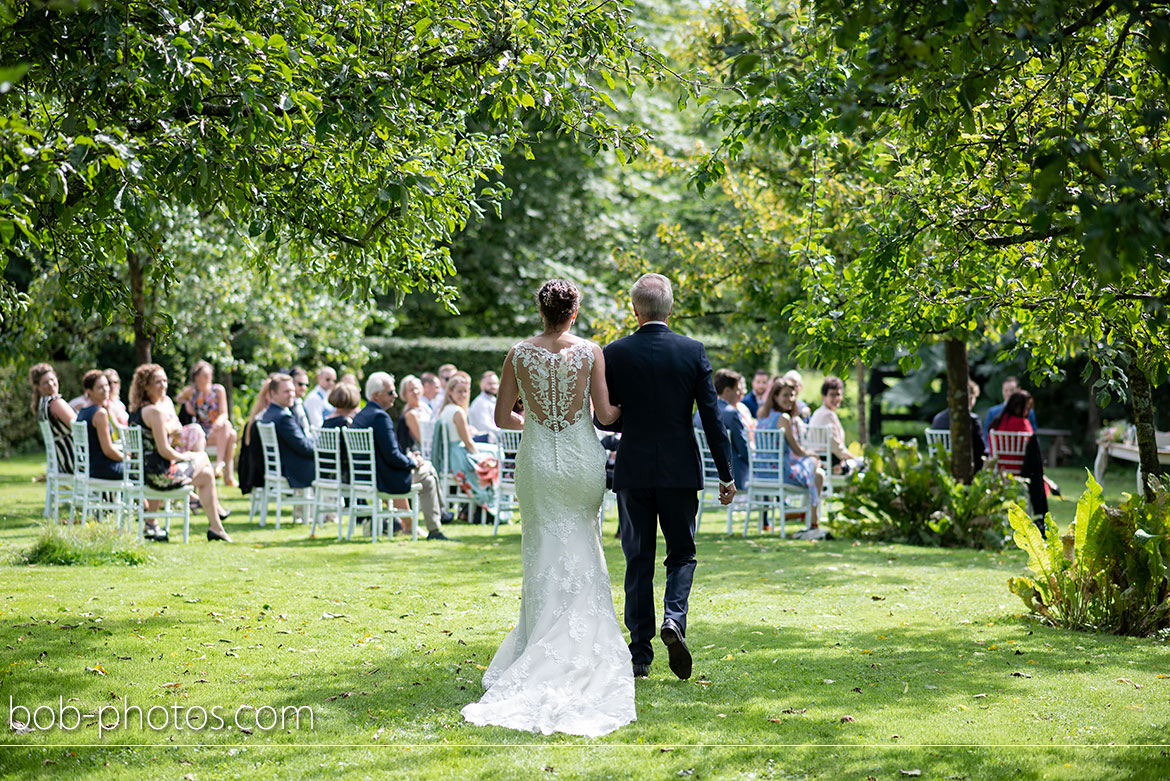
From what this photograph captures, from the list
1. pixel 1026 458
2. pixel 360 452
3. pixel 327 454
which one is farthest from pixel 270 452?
pixel 1026 458

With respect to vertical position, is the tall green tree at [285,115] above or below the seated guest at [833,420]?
above

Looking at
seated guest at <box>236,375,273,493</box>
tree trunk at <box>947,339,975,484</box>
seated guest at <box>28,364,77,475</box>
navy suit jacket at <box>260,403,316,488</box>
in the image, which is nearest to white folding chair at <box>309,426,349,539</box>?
navy suit jacket at <box>260,403,316,488</box>

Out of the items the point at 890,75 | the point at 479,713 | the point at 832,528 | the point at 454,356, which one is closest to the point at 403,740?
the point at 479,713

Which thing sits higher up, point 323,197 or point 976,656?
point 323,197

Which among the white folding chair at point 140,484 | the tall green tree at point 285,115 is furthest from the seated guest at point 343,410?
the tall green tree at point 285,115

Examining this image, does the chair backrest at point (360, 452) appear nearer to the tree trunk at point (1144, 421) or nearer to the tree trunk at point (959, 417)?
the tree trunk at point (959, 417)

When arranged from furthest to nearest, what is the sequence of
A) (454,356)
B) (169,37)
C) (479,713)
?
(454,356) < (479,713) < (169,37)

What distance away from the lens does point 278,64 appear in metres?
4.88

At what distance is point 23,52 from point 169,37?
78 cm

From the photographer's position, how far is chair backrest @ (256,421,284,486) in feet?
43.5

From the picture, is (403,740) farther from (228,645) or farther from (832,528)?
(832,528)


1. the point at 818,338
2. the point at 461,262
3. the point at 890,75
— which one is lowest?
the point at 818,338

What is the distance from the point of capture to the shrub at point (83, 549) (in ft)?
32.8

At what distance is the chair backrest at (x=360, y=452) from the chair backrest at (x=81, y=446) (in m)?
2.59
